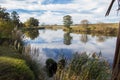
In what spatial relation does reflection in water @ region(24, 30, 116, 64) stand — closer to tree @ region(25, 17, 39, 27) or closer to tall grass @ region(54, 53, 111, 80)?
tall grass @ region(54, 53, 111, 80)

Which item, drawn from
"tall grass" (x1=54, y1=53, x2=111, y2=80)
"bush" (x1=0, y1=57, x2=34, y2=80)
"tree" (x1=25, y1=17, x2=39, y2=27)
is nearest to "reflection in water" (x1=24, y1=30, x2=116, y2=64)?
"tall grass" (x1=54, y1=53, x2=111, y2=80)

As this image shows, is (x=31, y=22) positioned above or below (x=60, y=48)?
above

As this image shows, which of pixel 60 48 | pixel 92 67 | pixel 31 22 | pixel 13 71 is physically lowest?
pixel 60 48

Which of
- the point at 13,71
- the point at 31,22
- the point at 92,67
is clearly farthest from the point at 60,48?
the point at 31,22

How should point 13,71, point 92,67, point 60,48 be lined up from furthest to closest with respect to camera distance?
point 60,48, point 92,67, point 13,71

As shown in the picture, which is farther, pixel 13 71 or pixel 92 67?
pixel 92 67

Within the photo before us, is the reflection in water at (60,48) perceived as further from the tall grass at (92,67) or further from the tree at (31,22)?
the tree at (31,22)

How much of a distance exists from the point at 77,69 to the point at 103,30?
86.5 meters

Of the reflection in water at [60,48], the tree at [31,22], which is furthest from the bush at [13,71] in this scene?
the tree at [31,22]

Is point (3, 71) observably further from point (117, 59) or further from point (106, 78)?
point (117, 59)

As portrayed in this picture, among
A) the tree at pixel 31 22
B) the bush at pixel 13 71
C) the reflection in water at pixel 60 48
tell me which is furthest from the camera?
the tree at pixel 31 22

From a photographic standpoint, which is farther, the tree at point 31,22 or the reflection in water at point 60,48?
the tree at point 31,22

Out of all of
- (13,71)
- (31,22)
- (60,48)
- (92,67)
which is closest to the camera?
(13,71)

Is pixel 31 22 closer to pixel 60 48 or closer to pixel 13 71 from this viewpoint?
pixel 60 48
